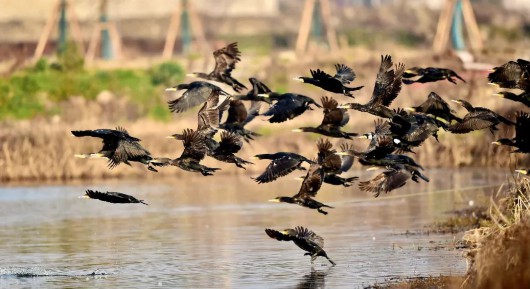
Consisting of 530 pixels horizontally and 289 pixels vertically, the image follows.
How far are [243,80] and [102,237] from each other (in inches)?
1092

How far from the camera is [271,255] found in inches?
867

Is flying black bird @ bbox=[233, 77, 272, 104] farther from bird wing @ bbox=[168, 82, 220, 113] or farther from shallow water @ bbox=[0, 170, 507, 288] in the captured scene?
shallow water @ bbox=[0, 170, 507, 288]

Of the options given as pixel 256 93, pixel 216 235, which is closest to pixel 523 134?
pixel 256 93

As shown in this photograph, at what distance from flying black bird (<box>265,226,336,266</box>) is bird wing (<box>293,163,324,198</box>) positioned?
0.50 metres

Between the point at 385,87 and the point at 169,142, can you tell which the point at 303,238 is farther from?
the point at 169,142

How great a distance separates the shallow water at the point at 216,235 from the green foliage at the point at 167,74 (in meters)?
15.3

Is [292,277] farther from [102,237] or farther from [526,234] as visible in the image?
[102,237]

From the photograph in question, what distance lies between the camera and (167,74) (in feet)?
178

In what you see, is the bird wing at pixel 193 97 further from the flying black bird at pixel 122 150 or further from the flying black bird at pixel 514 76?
the flying black bird at pixel 514 76

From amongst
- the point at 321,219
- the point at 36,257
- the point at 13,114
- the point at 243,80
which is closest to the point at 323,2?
the point at 243,80

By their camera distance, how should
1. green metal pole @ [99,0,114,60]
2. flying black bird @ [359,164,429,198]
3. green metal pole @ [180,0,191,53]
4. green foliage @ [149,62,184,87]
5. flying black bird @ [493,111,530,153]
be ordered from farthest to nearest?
1. green metal pole @ [180,0,191,53]
2. green metal pole @ [99,0,114,60]
3. green foliage @ [149,62,184,87]
4. flying black bird @ [359,164,429,198]
5. flying black bird @ [493,111,530,153]

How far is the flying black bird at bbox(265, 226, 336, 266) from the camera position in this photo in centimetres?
1884

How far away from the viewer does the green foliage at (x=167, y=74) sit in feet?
177

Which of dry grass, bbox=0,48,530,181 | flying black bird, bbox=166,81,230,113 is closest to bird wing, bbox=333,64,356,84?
flying black bird, bbox=166,81,230,113
